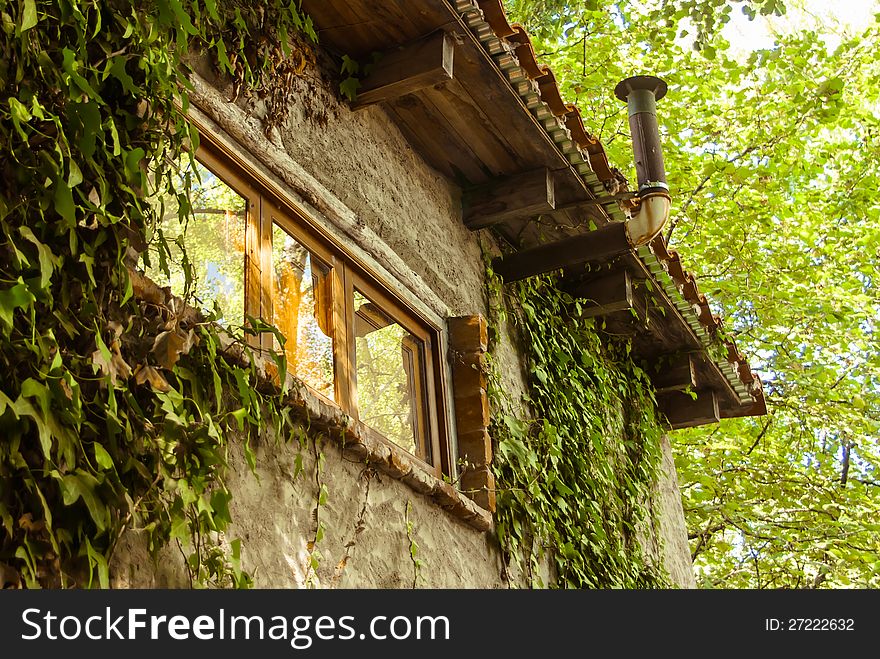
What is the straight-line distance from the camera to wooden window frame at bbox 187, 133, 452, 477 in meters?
3.61

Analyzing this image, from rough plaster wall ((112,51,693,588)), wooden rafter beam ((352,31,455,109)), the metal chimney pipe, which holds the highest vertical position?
the metal chimney pipe

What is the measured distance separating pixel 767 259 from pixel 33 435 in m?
9.66

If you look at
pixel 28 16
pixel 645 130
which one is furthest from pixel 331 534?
pixel 645 130

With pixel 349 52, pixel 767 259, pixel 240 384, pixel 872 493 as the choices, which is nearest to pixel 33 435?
pixel 240 384

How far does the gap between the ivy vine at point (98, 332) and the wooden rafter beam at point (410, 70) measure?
1.31 m

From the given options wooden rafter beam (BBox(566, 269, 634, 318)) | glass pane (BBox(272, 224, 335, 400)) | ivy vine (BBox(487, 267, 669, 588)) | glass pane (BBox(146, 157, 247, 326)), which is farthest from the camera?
wooden rafter beam (BBox(566, 269, 634, 318))

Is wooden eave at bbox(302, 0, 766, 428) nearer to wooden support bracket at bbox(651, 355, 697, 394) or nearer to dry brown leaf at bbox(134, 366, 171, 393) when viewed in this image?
wooden support bracket at bbox(651, 355, 697, 394)

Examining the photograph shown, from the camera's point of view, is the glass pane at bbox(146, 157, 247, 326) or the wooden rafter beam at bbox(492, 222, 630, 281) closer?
the glass pane at bbox(146, 157, 247, 326)

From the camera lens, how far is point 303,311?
3.89m

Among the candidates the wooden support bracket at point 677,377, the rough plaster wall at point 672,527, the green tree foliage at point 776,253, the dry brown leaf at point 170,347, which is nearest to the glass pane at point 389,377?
the dry brown leaf at point 170,347

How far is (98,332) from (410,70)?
7.10 ft

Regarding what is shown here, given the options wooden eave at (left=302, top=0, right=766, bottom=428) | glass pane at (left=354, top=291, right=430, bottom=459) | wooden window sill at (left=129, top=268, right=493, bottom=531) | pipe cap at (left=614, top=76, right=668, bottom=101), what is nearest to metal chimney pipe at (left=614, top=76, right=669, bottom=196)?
pipe cap at (left=614, top=76, right=668, bottom=101)

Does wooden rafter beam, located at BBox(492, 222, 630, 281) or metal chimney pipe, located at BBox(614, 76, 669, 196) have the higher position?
metal chimney pipe, located at BBox(614, 76, 669, 196)

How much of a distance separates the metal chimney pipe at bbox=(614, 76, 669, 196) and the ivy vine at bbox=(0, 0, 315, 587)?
9.77 feet
